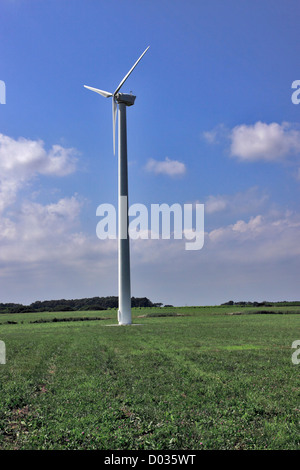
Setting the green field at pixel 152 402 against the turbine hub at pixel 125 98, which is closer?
the green field at pixel 152 402

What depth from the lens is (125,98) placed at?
2918 inches

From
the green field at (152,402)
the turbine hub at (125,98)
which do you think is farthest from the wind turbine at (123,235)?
the green field at (152,402)

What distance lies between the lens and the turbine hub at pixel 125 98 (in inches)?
2908

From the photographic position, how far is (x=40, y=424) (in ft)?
45.3

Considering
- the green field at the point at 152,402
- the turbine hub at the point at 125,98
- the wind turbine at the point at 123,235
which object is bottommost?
the green field at the point at 152,402

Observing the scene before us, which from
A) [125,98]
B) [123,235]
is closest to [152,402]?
[123,235]

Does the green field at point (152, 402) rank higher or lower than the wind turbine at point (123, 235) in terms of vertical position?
lower

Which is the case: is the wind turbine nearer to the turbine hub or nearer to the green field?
the turbine hub

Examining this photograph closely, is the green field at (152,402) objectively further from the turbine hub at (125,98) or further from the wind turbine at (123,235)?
the turbine hub at (125,98)

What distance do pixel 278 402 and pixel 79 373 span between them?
10568 millimetres

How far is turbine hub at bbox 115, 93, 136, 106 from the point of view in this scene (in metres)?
73.9

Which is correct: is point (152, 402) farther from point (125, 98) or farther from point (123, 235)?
point (125, 98)
